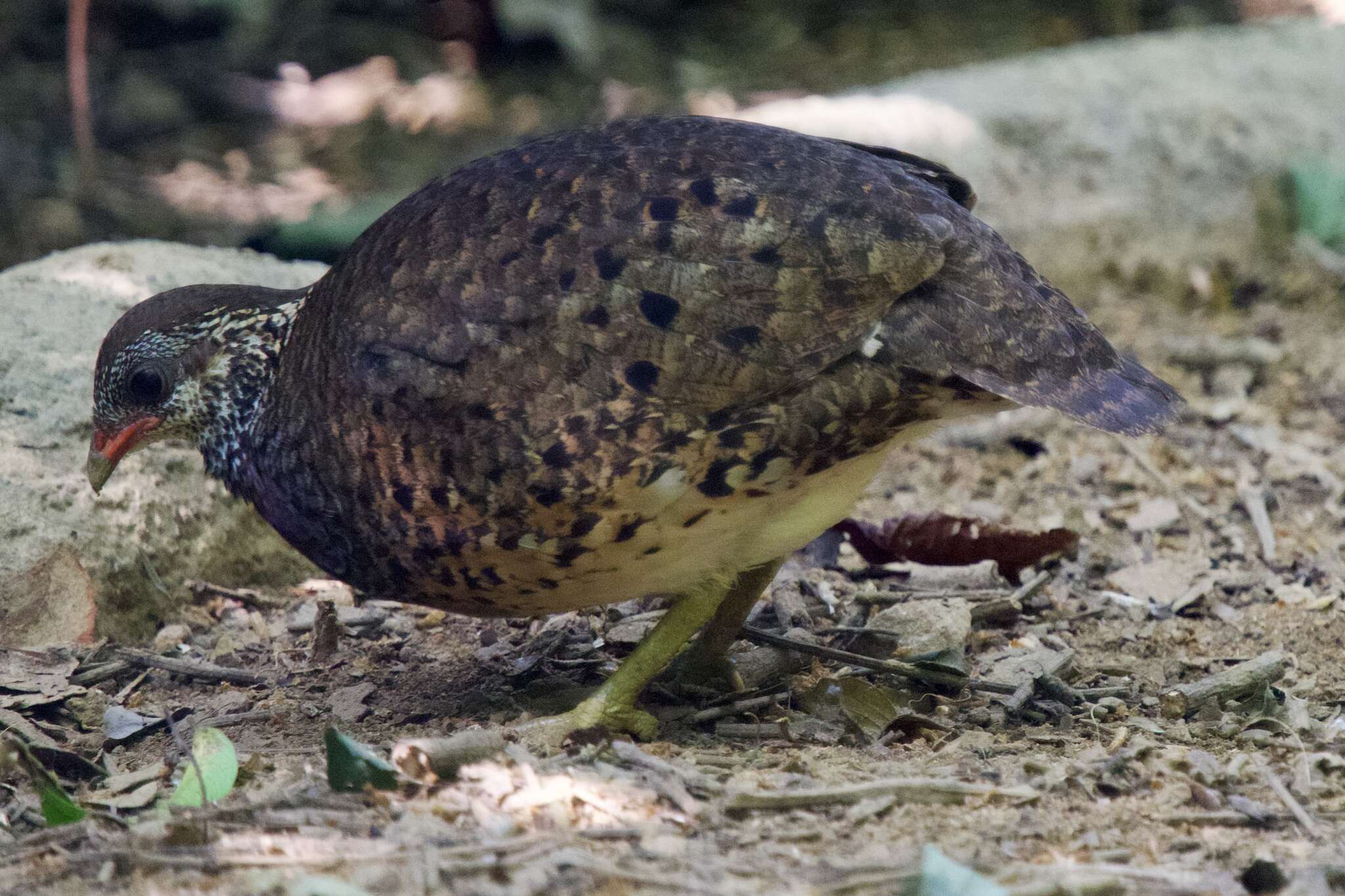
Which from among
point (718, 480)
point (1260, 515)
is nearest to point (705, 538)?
point (718, 480)

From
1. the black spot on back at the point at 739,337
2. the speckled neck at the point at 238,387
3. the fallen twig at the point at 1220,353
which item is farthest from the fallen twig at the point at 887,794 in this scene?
the fallen twig at the point at 1220,353

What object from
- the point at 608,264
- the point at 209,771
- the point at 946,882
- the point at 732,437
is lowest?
the point at 209,771

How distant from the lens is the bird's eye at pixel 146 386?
3.97 m

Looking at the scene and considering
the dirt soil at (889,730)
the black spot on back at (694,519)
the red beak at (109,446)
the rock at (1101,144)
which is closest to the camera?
the dirt soil at (889,730)

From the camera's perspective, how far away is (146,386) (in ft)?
13.1

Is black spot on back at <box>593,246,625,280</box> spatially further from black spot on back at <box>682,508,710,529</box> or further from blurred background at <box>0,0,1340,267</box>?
blurred background at <box>0,0,1340,267</box>

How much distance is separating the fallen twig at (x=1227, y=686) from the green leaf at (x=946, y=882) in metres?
1.36

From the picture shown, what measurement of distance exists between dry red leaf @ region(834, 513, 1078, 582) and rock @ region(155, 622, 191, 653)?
6.64 feet

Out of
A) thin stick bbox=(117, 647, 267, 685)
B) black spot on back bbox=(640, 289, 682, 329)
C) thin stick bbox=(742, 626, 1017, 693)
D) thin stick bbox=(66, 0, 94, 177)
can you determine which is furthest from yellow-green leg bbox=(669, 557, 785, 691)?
thin stick bbox=(66, 0, 94, 177)

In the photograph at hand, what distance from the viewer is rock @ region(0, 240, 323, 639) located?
4.34m

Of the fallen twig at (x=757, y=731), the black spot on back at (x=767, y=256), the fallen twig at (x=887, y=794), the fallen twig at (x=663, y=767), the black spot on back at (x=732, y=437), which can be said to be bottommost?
the fallen twig at (x=757, y=731)

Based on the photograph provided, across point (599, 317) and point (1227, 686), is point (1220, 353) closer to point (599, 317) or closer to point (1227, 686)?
point (1227, 686)

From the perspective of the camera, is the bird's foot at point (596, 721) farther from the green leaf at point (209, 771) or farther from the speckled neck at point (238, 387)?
the speckled neck at point (238, 387)

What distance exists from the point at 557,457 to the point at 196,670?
148 centimetres
